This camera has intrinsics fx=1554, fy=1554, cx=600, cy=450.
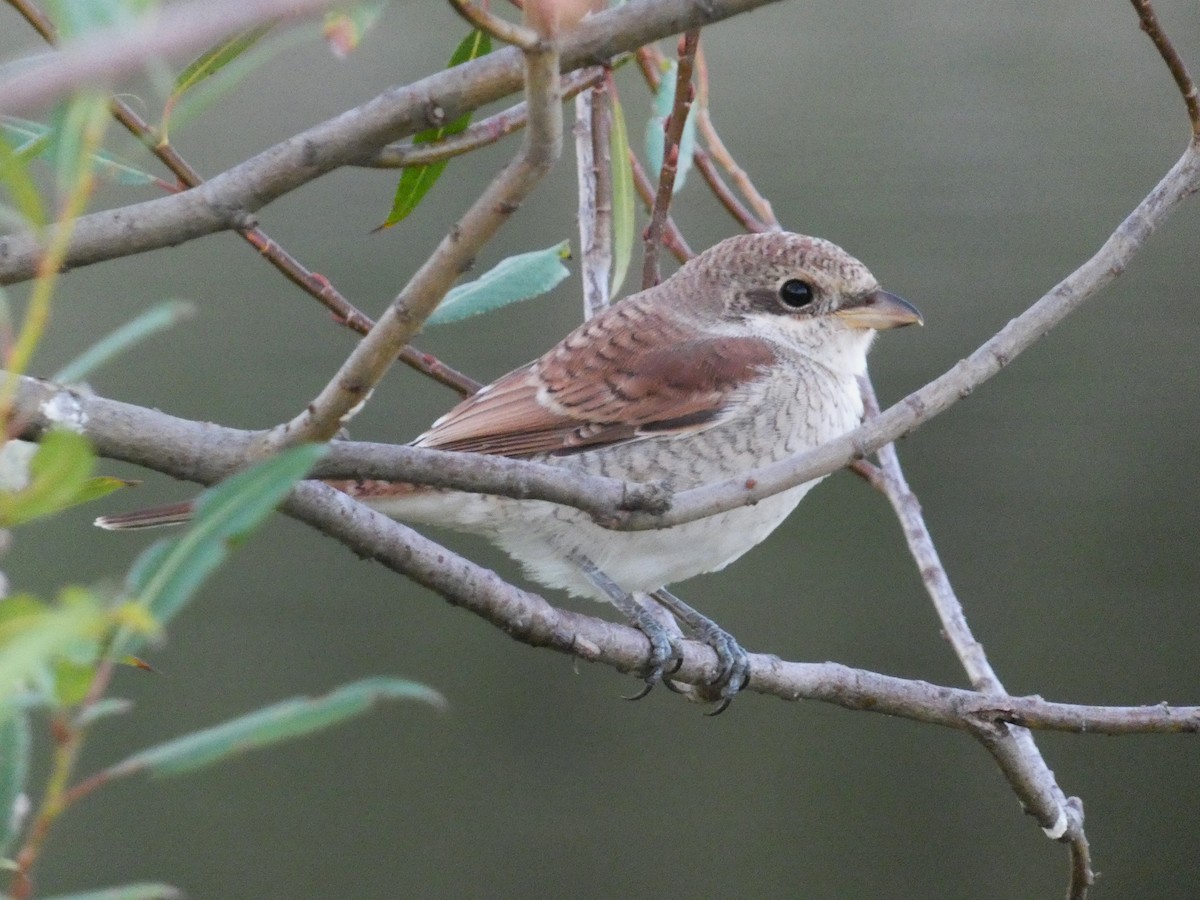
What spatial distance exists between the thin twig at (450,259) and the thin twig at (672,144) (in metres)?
0.74

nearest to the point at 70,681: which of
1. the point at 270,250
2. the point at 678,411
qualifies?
the point at 270,250

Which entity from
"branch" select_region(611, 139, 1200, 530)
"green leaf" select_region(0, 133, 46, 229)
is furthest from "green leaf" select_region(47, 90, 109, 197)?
"branch" select_region(611, 139, 1200, 530)

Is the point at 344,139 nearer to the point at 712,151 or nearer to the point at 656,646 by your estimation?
the point at 656,646

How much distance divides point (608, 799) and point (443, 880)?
26.1 inches

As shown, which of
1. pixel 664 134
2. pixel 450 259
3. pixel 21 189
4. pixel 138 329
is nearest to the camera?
pixel 21 189

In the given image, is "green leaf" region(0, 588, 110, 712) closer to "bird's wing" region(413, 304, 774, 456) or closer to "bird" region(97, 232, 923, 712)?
"bird" region(97, 232, 923, 712)

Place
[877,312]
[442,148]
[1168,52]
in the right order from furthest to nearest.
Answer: [877,312] < [1168,52] < [442,148]

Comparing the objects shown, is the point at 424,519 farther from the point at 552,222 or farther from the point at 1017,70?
the point at 1017,70

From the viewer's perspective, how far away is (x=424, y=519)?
2.40 m

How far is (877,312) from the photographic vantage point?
261cm

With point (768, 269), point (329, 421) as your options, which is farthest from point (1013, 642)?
point (329, 421)

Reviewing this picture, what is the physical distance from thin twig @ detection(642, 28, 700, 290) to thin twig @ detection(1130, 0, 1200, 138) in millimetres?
467

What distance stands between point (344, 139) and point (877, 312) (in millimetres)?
1579

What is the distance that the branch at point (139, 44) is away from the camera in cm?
51
